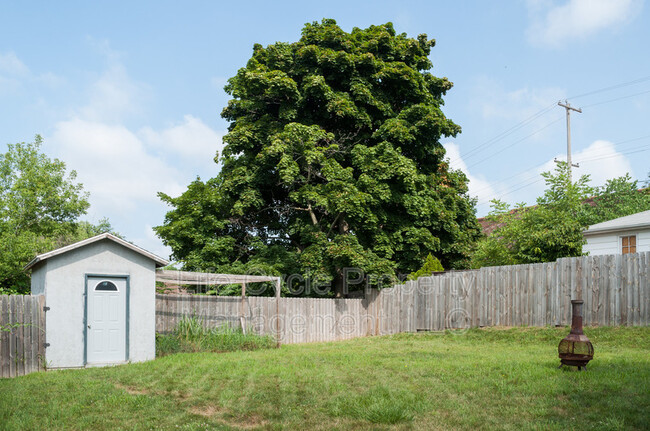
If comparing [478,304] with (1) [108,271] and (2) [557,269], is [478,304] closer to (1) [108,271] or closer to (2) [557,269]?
(2) [557,269]

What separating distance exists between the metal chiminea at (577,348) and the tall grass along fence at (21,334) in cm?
1046

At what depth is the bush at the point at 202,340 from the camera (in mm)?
14438

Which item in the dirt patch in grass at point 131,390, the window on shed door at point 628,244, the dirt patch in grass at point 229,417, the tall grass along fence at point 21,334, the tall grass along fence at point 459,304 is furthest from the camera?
the window on shed door at point 628,244

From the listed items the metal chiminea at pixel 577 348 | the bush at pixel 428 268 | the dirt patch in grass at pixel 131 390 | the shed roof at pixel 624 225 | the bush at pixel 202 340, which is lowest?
the bush at pixel 202 340

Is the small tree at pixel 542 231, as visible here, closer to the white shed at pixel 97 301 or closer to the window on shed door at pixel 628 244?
the window on shed door at pixel 628 244

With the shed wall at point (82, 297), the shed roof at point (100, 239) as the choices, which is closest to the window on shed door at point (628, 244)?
the shed roof at point (100, 239)

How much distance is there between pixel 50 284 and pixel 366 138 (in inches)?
520

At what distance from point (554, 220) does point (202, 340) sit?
11485mm

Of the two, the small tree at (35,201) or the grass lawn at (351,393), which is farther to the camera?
the small tree at (35,201)

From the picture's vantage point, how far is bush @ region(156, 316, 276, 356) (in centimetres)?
1444

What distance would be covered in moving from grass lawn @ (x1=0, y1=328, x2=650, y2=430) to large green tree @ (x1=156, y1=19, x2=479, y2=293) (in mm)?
8524

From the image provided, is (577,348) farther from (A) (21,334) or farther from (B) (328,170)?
(B) (328,170)

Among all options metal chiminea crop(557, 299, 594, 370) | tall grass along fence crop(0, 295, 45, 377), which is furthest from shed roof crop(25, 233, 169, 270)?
metal chiminea crop(557, 299, 594, 370)

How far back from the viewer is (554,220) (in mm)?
17828
